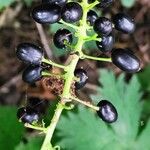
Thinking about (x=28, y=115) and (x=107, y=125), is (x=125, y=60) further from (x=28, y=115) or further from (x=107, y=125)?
(x=107, y=125)

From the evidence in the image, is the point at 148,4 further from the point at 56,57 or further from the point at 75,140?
the point at 75,140

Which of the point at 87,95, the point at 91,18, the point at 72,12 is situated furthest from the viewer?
the point at 87,95

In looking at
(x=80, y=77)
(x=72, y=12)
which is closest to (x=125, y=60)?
(x=80, y=77)

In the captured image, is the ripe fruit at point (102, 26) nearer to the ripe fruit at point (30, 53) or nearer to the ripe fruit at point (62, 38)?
the ripe fruit at point (62, 38)

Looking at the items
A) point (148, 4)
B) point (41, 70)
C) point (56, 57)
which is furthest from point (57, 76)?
point (148, 4)

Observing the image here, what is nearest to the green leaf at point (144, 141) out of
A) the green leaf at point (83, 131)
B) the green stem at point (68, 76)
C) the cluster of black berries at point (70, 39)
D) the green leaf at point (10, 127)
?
the green leaf at point (83, 131)

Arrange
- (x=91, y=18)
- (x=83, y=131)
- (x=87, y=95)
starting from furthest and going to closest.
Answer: (x=87, y=95) → (x=83, y=131) → (x=91, y=18)
